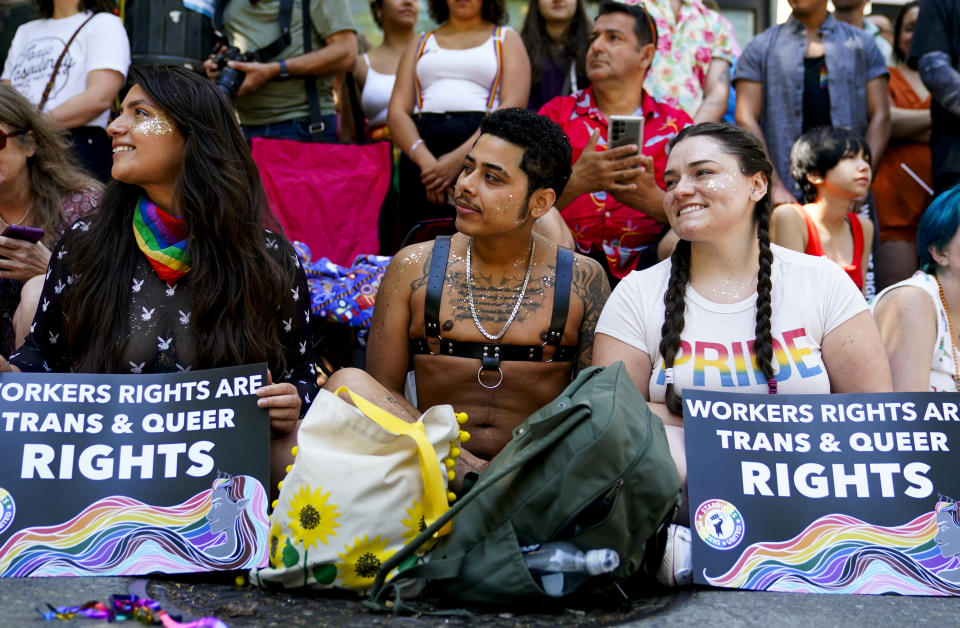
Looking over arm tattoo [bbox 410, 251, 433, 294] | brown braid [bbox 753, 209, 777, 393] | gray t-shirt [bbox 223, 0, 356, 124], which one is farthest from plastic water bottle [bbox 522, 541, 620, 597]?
gray t-shirt [bbox 223, 0, 356, 124]

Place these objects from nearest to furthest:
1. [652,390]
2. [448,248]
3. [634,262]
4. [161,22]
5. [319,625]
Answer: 1. [319,625]
2. [652,390]
3. [448,248]
4. [634,262]
5. [161,22]

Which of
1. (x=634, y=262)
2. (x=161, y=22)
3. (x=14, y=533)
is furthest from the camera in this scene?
(x=161, y=22)

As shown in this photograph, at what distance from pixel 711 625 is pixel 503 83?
3.48 metres

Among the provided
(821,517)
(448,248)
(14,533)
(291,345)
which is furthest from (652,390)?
(14,533)

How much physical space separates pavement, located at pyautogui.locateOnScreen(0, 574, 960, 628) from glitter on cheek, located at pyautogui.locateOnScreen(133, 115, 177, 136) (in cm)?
163

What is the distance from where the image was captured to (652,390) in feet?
11.8

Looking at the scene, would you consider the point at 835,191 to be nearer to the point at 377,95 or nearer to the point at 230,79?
the point at 377,95

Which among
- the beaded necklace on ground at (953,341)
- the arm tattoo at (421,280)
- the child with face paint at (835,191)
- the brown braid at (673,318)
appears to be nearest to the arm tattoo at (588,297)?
the brown braid at (673,318)

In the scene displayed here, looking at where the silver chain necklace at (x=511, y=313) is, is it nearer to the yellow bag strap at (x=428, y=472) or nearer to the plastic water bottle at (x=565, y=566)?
the yellow bag strap at (x=428, y=472)

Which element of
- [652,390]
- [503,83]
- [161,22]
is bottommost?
[652,390]

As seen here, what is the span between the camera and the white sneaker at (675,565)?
2.98 metres

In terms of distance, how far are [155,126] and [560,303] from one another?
163 cm

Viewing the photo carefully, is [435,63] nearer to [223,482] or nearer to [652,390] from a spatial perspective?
[652,390]

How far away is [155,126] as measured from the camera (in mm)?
3742
